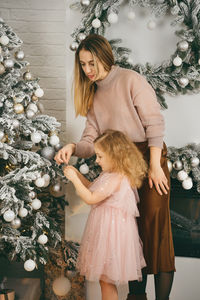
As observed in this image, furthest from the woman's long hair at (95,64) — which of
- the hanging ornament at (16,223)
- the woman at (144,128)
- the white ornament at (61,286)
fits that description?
the white ornament at (61,286)

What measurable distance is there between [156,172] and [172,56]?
941 millimetres

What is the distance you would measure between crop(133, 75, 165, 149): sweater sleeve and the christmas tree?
54 centimetres

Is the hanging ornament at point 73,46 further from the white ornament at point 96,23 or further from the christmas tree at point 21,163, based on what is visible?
the christmas tree at point 21,163

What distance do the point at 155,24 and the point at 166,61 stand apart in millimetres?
243

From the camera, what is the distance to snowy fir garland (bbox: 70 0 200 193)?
252 centimetres

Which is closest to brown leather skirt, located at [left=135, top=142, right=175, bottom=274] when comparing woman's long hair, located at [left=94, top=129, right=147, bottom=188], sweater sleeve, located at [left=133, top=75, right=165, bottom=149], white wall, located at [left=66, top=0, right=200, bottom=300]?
woman's long hair, located at [left=94, top=129, right=147, bottom=188]

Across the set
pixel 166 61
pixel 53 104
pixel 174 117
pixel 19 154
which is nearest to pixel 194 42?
pixel 166 61

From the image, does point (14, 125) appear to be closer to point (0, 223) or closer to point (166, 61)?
point (0, 223)

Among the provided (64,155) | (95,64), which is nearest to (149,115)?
(95,64)

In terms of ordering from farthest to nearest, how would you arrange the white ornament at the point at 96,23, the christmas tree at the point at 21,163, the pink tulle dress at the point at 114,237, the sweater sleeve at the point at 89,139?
the white ornament at the point at 96,23 → the sweater sleeve at the point at 89,139 → the christmas tree at the point at 21,163 → the pink tulle dress at the point at 114,237

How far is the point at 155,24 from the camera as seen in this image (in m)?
2.64

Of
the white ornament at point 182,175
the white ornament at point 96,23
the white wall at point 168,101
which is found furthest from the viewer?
the white wall at point 168,101

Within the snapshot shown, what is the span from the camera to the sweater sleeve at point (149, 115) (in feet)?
6.63

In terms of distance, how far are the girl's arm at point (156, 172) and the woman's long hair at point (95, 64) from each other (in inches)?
18.2
